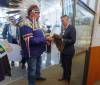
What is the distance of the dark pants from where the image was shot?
2.89m

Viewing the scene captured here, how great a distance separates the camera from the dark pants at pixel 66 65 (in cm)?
289

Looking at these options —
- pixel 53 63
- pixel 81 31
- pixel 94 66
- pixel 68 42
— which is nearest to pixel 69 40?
pixel 68 42

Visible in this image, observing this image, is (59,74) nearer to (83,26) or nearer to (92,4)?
(83,26)

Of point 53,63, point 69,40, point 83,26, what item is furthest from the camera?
point 53,63

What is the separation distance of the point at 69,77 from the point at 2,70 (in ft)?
2.99

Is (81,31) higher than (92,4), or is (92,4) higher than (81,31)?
(92,4)

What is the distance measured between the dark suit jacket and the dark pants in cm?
8

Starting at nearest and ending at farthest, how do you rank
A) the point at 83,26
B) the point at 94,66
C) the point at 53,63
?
the point at 94,66 → the point at 83,26 → the point at 53,63

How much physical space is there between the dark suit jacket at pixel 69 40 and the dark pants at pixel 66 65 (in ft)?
0.26

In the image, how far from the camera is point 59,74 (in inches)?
128

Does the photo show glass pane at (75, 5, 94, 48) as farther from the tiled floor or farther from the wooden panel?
the wooden panel

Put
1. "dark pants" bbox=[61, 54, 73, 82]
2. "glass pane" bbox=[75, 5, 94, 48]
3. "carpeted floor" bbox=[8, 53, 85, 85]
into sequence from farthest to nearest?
1. "glass pane" bbox=[75, 5, 94, 48]
2. "dark pants" bbox=[61, 54, 73, 82]
3. "carpeted floor" bbox=[8, 53, 85, 85]

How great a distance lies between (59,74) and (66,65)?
0.93ft

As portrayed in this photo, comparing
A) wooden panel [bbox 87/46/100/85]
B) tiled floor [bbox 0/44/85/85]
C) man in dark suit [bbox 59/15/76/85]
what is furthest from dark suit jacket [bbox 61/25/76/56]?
wooden panel [bbox 87/46/100/85]
